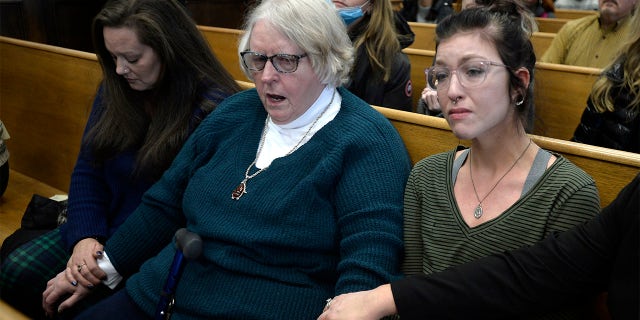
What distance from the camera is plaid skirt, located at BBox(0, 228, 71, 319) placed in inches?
75.7

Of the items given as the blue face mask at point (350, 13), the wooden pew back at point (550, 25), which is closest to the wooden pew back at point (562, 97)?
the blue face mask at point (350, 13)

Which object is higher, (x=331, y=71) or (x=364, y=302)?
(x=331, y=71)

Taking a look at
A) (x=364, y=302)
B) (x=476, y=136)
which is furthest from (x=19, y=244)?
(x=476, y=136)

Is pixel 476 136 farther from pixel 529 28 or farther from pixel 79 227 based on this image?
pixel 79 227

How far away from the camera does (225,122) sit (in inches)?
69.4

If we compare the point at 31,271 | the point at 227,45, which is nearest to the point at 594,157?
the point at 31,271

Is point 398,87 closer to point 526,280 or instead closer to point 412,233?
point 412,233

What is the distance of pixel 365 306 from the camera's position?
→ 121cm

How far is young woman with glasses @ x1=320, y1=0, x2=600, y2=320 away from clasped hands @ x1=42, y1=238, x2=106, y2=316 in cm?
89

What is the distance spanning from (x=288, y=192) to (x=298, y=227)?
94 millimetres

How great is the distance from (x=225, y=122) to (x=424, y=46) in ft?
9.05

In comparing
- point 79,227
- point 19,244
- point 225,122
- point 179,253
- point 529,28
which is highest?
point 529,28

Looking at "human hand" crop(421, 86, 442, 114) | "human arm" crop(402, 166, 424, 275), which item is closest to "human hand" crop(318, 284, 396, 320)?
"human arm" crop(402, 166, 424, 275)

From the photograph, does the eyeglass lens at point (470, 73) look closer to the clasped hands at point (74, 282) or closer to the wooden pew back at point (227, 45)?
the clasped hands at point (74, 282)
